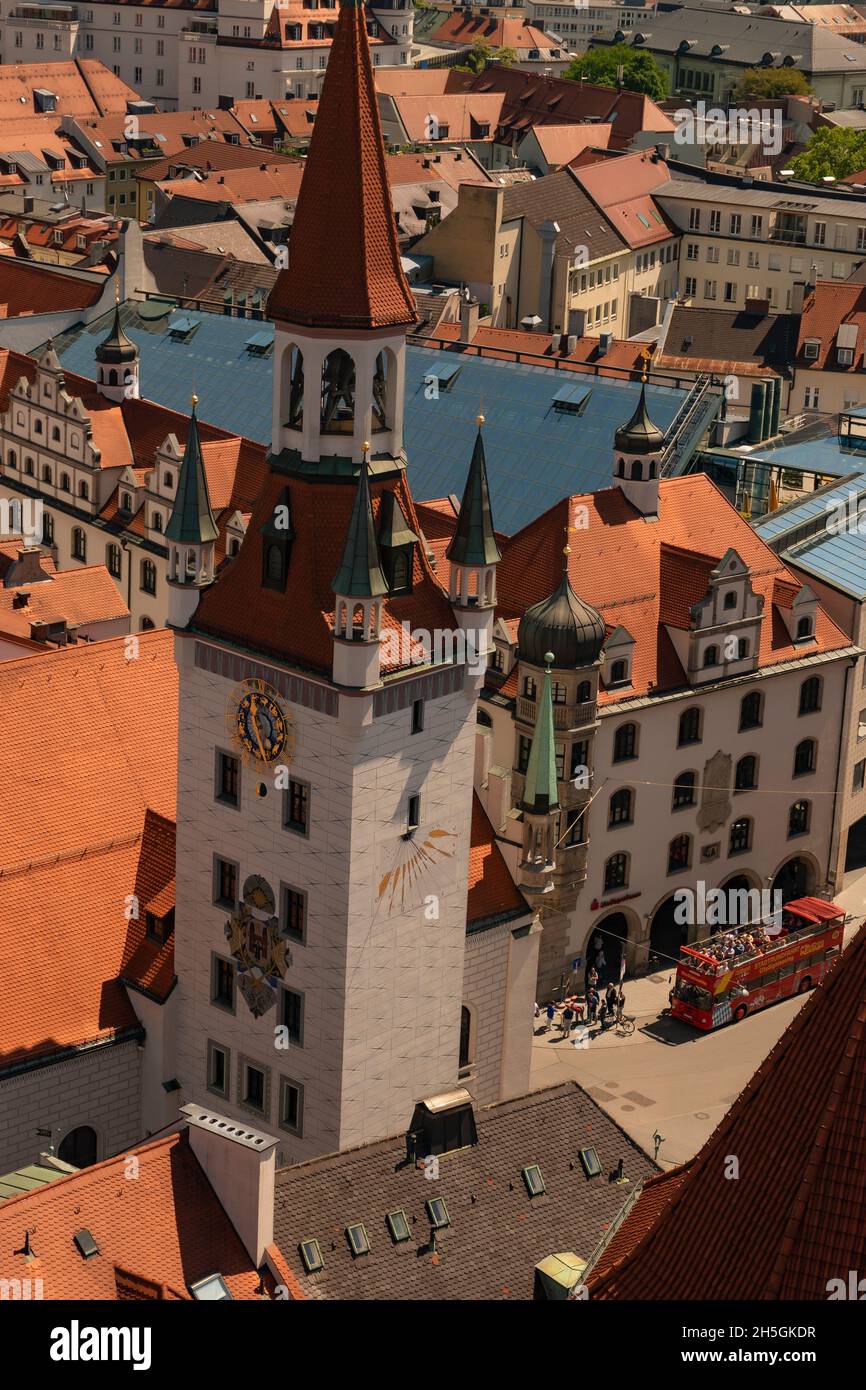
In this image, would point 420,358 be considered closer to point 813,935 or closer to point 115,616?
point 115,616

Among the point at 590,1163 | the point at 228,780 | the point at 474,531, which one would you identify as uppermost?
the point at 474,531

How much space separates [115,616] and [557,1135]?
4140cm

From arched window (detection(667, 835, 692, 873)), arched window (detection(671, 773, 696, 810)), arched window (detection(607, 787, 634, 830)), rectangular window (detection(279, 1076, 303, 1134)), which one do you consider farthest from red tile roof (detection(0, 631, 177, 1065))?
arched window (detection(667, 835, 692, 873))

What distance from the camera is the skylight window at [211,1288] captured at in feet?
186

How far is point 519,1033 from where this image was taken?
76750 mm

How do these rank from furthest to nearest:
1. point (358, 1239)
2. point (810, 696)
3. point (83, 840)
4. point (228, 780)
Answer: point (810, 696), point (83, 840), point (228, 780), point (358, 1239)

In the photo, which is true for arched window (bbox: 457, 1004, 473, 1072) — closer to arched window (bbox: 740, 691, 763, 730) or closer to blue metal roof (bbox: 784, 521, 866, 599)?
arched window (bbox: 740, 691, 763, 730)

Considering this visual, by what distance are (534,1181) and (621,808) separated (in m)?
34.0

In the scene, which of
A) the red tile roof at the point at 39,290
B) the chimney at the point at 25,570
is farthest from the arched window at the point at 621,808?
the red tile roof at the point at 39,290

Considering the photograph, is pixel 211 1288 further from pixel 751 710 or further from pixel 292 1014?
pixel 751 710

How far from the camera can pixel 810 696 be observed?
4038 inches

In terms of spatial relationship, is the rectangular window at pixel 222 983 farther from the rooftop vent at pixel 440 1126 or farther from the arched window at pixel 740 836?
the arched window at pixel 740 836

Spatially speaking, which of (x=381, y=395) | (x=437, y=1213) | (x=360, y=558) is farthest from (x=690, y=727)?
(x=437, y=1213)

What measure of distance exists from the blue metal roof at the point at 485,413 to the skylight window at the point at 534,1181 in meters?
48.7
